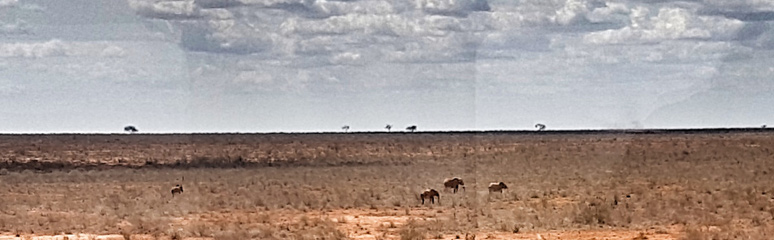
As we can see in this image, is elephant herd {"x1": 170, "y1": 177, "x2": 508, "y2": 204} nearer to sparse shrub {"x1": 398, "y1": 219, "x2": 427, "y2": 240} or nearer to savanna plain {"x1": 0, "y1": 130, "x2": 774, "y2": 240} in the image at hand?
savanna plain {"x1": 0, "y1": 130, "x2": 774, "y2": 240}

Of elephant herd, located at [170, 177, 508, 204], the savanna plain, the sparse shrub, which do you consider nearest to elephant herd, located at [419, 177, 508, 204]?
elephant herd, located at [170, 177, 508, 204]

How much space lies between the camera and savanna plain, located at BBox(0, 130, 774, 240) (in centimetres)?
2678

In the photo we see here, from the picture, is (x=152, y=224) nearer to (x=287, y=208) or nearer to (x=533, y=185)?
(x=287, y=208)

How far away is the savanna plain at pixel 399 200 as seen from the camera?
26.8 meters

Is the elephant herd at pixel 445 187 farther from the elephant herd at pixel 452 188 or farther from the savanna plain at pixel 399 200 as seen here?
the savanna plain at pixel 399 200

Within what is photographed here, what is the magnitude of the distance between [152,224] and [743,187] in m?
19.0

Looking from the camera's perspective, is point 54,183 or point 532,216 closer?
Answer: point 532,216

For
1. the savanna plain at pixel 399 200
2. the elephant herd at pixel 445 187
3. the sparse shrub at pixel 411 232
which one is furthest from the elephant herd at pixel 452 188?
the sparse shrub at pixel 411 232

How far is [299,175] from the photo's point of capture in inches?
2104

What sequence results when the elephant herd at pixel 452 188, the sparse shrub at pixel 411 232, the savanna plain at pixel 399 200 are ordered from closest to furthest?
the sparse shrub at pixel 411 232 → the savanna plain at pixel 399 200 → the elephant herd at pixel 452 188

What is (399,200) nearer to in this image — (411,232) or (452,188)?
(452,188)

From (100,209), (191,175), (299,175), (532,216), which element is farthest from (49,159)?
(532,216)

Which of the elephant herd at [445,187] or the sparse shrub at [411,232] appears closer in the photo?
the sparse shrub at [411,232]

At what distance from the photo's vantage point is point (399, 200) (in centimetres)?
3575
